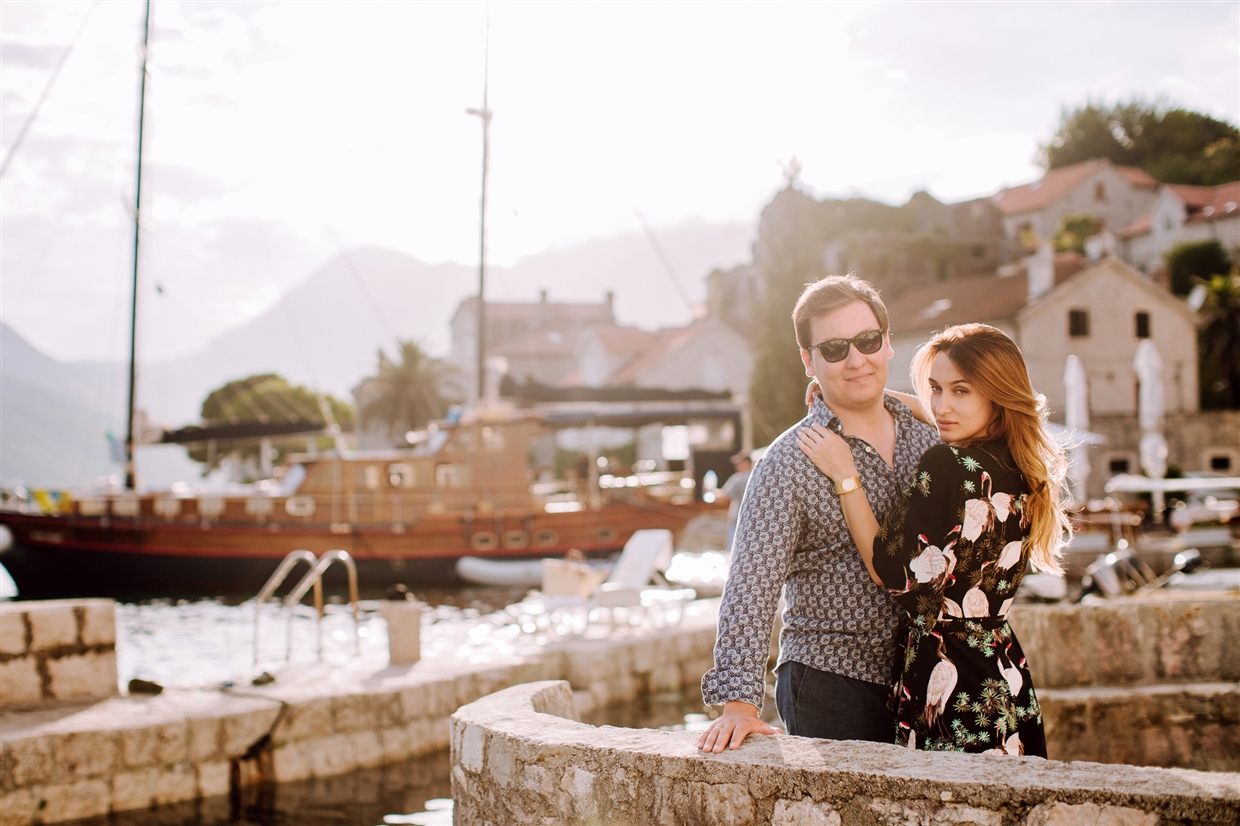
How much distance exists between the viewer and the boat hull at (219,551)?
2245cm

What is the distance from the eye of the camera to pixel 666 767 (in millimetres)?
2541

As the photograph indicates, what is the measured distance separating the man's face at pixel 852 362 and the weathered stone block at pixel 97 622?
5296mm

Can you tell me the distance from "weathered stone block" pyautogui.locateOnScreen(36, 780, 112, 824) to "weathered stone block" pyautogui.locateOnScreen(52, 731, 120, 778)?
0.05 metres

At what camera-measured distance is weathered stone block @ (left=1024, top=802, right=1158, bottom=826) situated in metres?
2.10

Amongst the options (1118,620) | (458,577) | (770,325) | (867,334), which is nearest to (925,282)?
(770,325)

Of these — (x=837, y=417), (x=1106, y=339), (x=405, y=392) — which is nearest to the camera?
(x=837, y=417)

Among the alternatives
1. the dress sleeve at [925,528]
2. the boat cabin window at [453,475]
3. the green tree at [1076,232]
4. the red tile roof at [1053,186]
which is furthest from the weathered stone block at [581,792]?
the red tile roof at [1053,186]

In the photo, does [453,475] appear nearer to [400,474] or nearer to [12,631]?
[400,474]

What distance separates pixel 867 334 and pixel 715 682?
103 cm

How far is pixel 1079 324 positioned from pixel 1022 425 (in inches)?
1321

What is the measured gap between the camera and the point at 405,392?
60.0 m

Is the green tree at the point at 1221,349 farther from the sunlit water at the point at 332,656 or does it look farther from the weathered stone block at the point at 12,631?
the weathered stone block at the point at 12,631

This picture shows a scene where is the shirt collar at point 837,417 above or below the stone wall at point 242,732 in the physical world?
above

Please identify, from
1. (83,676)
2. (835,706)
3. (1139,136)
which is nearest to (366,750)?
(83,676)
